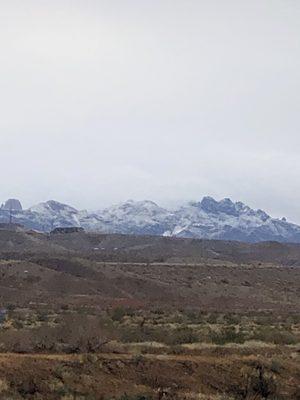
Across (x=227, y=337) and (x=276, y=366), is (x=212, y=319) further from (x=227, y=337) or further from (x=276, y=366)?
(x=276, y=366)

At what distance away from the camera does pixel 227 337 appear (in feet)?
121

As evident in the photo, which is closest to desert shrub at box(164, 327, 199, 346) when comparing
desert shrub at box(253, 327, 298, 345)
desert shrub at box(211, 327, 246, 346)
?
desert shrub at box(211, 327, 246, 346)

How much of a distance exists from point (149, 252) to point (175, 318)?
333 feet

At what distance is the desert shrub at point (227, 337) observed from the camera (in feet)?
118

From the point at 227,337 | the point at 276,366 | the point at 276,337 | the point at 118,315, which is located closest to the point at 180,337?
the point at 227,337

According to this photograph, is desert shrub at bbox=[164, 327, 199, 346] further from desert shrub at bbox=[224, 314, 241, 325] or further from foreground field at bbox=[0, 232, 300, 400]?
desert shrub at bbox=[224, 314, 241, 325]

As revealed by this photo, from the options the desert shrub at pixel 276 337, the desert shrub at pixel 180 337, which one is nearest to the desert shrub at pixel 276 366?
the desert shrub at pixel 180 337

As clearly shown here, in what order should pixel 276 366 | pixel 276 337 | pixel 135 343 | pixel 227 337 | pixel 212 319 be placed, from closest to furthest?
1. pixel 276 366
2. pixel 135 343
3. pixel 227 337
4. pixel 276 337
5. pixel 212 319

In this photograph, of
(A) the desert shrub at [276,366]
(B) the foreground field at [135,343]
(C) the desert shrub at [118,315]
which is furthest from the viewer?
(C) the desert shrub at [118,315]

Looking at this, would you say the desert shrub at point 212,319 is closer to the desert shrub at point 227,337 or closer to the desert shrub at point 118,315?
the desert shrub at point 118,315

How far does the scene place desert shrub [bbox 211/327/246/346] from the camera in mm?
35844

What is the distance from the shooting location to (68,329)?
34.4 m

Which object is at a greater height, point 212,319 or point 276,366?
point 276,366

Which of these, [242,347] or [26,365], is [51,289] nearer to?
[242,347]
